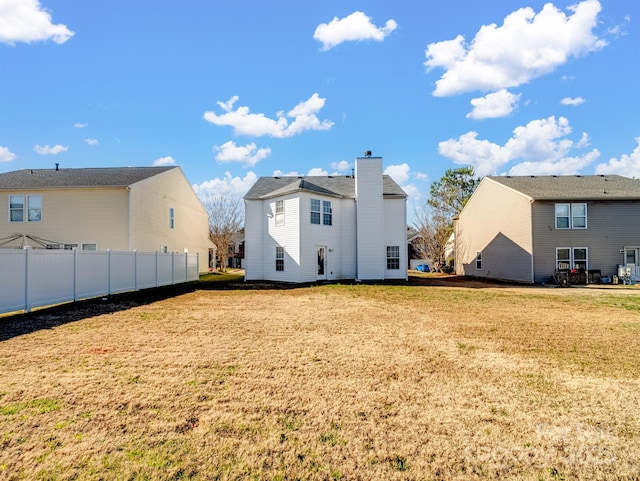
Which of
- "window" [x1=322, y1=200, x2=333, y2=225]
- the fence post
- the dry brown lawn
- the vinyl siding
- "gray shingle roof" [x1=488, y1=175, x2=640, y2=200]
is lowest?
the dry brown lawn

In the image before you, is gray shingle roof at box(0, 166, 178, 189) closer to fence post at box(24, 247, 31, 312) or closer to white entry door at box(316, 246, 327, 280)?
fence post at box(24, 247, 31, 312)

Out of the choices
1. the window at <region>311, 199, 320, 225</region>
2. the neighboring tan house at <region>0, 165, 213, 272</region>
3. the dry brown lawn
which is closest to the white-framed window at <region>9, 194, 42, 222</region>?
the neighboring tan house at <region>0, 165, 213, 272</region>

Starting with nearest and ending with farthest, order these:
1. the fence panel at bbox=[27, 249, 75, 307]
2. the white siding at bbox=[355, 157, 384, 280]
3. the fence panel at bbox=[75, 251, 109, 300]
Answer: the fence panel at bbox=[27, 249, 75, 307]
the fence panel at bbox=[75, 251, 109, 300]
the white siding at bbox=[355, 157, 384, 280]

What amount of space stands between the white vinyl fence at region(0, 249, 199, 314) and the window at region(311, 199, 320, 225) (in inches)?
337

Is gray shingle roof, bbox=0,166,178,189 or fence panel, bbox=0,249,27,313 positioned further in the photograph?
gray shingle roof, bbox=0,166,178,189

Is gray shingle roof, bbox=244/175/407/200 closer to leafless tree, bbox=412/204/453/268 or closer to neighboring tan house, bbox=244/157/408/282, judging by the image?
neighboring tan house, bbox=244/157/408/282

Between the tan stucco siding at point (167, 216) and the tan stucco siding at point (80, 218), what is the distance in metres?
0.75

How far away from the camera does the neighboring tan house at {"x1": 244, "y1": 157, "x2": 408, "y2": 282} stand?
19.9 metres

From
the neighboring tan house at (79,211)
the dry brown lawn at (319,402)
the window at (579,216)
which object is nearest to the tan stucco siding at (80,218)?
the neighboring tan house at (79,211)

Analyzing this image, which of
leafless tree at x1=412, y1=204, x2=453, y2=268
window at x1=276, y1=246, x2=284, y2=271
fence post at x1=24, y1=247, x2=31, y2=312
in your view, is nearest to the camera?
fence post at x1=24, y1=247, x2=31, y2=312

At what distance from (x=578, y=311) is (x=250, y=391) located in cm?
Answer: 1041

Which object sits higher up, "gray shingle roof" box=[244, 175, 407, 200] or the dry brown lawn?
"gray shingle roof" box=[244, 175, 407, 200]

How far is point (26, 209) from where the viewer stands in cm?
1986

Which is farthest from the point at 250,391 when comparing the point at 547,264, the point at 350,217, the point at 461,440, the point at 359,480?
the point at 547,264
